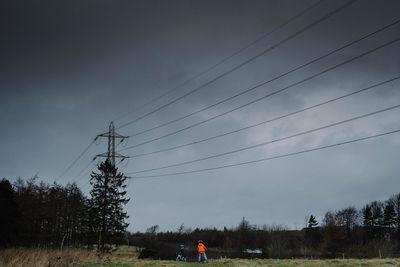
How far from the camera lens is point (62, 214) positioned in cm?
9362

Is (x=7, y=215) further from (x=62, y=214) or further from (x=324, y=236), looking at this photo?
(x=324, y=236)

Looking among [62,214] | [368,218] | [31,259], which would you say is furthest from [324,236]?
[31,259]

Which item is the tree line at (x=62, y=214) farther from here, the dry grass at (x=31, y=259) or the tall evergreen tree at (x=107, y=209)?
the dry grass at (x=31, y=259)

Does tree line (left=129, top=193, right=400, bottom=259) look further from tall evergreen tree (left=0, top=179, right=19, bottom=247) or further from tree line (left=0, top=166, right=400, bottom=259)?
tall evergreen tree (left=0, top=179, right=19, bottom=247)

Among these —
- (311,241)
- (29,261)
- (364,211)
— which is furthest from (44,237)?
(364,211)

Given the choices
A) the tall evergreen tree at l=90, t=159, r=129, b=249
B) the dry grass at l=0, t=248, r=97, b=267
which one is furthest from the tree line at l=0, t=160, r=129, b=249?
the dry grass at l=0, t=248, r=97, b=267

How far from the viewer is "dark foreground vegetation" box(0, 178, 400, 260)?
67312 millimetres

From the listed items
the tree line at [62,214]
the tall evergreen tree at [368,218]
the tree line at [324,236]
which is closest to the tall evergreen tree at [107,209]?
the tree line at [62,214]

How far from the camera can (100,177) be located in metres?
71.2

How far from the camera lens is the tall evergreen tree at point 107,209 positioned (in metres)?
69.5

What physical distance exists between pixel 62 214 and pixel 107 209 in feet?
91.5

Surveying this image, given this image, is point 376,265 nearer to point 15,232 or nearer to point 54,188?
point 15,232

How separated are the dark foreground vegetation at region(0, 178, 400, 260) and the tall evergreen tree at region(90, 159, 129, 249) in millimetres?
335

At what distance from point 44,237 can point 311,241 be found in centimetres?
9100
